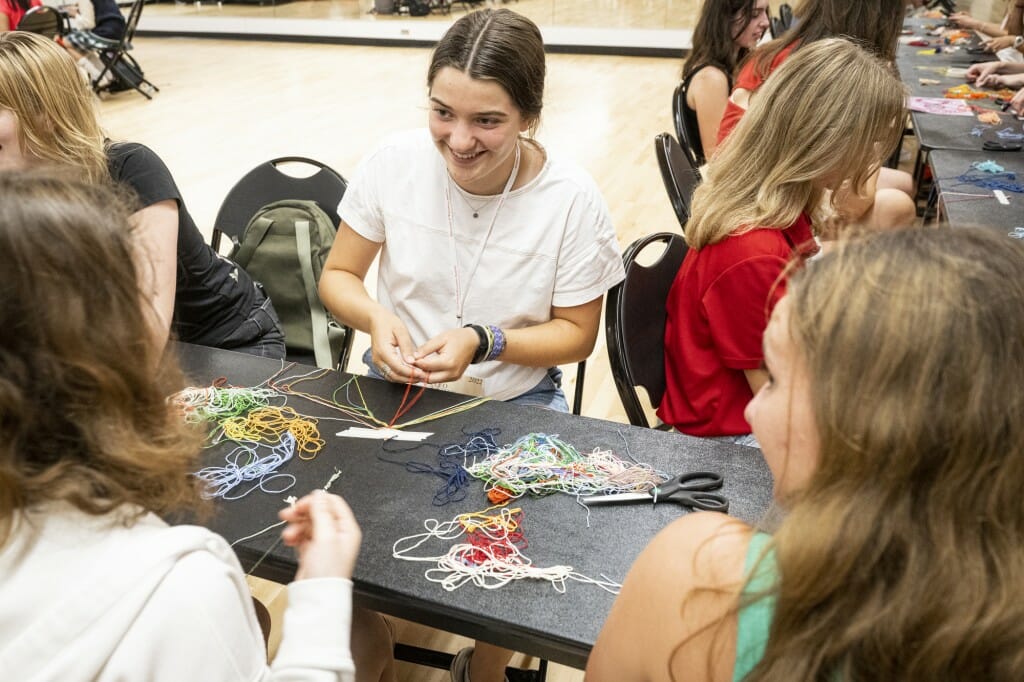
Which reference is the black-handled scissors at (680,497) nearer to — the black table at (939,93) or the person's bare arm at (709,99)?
the black table at (939,93)

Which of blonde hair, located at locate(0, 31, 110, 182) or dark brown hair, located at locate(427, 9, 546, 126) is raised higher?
dark brown hair, located at locate(427, 9, 546, 126)

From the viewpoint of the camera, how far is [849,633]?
0.70m

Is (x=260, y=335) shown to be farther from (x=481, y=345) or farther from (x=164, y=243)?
(x=481, y=345)

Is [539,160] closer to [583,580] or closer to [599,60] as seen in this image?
[583,580]

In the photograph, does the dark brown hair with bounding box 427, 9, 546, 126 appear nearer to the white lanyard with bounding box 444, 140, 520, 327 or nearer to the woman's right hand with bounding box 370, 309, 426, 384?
the white lanyard with bounding box 444, 140, 520, 327

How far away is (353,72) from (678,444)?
830 centimetres

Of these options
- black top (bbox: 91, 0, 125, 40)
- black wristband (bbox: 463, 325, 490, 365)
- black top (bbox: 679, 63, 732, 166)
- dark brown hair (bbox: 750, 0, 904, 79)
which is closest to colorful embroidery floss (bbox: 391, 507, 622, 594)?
black wristband (bbox: 463, 325, 490, 365)

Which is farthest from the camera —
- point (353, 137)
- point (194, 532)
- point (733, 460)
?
point (353, 137)

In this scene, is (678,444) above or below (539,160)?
below

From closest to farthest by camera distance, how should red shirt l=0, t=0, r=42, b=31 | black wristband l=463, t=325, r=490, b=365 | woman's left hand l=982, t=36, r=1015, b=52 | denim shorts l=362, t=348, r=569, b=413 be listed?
black wristband l=463, t=325, r=490, b=365, denim shorts l=362, t=348, r=569, b=413, woman's left hand l=982, t=36, r=1015, b=52, red shirt l=0, t=0, r=42, b=31

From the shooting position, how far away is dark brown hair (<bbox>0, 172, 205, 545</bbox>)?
0.74 metres

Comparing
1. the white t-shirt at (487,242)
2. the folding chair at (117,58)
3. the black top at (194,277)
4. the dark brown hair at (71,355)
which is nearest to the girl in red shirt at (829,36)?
the white t-shirt at (487,242)

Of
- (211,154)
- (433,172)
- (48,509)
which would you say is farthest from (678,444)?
(211,154)

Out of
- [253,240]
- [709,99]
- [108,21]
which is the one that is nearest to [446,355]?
[253,240]
